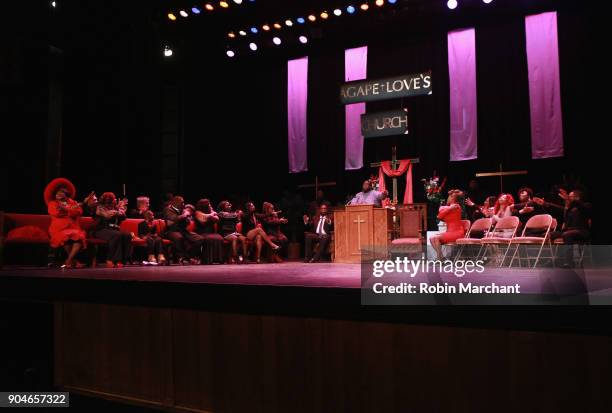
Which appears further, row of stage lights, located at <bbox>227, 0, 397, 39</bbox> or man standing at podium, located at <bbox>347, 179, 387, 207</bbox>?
row of stage lights, located at <bbox>227, 0, 397, 39</bbox>

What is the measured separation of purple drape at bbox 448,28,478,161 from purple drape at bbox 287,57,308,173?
320cm

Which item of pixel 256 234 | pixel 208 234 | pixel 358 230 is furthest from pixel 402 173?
pixel 208 234

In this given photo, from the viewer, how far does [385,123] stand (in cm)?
709

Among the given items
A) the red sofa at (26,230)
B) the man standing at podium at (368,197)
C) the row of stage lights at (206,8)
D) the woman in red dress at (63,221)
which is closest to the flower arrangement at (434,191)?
the man standing at podium at (368,197)

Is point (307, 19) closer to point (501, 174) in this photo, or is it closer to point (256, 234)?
point (256, 234)

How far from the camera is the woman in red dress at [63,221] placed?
241 inches

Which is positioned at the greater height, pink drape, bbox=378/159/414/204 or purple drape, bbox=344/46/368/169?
purple drape, bbox=344/46/368/169

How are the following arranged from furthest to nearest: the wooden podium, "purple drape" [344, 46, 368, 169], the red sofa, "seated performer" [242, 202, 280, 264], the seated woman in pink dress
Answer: "purple drape" [344, 46, 368, 169], "seated performer" [242, 202, 280, 264], the wooden podium, the red sofa, the seated woman in pink dress

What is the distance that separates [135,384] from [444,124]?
871 centimetres

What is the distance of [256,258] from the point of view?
862 centimetres

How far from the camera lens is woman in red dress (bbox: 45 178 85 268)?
20.1 feet

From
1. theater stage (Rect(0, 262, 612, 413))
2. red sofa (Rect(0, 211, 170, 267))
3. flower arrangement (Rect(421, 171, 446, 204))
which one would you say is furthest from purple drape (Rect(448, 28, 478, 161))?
theater stage (Rect(0, 262, 612, 413))

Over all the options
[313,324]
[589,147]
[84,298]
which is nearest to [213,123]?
[589,147]

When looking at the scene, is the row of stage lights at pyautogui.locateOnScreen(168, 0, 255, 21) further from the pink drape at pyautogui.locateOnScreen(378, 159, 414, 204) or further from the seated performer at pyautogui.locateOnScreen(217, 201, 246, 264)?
the pink drape at pyautogui.locateOnScreen(378, 159, 414, 204)
